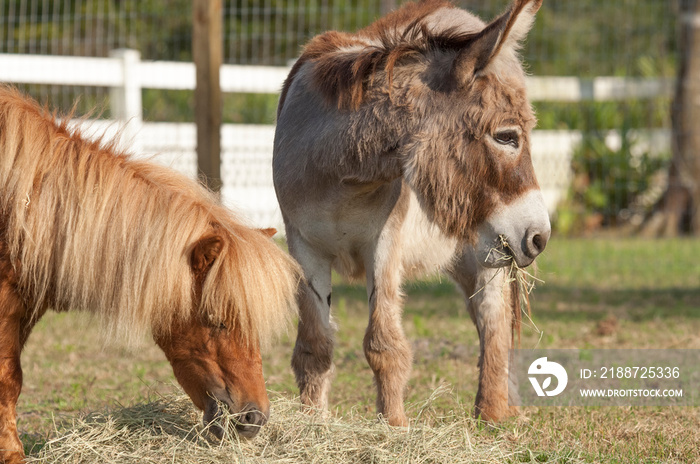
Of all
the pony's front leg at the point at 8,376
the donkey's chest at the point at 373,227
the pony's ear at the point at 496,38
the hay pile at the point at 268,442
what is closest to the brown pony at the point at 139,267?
the pony's front leg at the point at 8,376

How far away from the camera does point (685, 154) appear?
472 inches

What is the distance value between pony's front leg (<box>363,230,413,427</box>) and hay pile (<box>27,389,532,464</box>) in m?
0.17

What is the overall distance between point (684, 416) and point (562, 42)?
18.1 meters

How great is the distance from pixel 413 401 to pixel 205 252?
1.94m

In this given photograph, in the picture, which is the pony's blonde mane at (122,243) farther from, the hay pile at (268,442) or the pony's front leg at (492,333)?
the pony's front leg at (492,333)

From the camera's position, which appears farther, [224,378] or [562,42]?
[562,42]

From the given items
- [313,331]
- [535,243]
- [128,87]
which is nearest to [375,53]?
[535,243]

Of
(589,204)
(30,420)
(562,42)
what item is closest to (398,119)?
(30,420)

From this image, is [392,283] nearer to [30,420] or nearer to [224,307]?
[224,307]

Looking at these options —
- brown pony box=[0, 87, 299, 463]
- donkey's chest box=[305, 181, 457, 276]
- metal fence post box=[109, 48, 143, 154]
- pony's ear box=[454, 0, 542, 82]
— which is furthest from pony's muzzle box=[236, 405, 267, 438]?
metal fence post box=[109, 48, 143, 154]

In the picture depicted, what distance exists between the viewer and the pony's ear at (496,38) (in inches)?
117

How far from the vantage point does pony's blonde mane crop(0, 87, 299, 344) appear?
278 cm

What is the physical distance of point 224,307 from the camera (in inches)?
109

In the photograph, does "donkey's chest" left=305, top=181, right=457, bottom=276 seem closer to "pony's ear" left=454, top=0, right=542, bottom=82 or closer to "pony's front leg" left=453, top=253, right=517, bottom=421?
"pony's front leg" left=453, top=253, right=517, bottom=421
